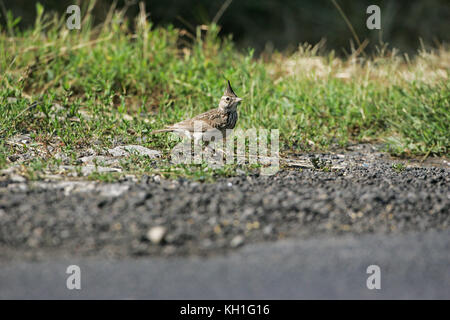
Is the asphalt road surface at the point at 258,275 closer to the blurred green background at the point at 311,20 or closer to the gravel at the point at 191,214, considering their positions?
the gravel at the point at 191,214

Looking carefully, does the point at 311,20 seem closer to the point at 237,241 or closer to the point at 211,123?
the point at 211,123

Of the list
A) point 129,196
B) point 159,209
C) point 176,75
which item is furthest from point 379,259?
point 176,75

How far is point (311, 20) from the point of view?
12078mm

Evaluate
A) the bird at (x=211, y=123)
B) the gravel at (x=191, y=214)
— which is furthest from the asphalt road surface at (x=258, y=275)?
the bird at (x=211, y=123)

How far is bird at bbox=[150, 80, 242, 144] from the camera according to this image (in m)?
5.55

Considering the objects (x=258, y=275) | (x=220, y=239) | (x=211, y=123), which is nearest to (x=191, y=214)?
(x=220, y=239)

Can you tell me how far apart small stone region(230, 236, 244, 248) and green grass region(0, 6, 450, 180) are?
6.51 feet

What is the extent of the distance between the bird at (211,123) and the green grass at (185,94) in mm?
201

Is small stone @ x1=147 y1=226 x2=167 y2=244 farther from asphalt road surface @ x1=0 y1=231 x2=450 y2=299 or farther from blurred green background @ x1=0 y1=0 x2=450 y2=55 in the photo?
blurred green background @ x1=0 y1=0 x2=450 y2=55

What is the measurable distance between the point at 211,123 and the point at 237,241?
7.25 ft

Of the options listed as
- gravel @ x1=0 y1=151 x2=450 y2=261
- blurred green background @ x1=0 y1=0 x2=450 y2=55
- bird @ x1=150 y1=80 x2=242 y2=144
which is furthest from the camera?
blurred green background @ x1=0 y1=0 x2=450 y2=55

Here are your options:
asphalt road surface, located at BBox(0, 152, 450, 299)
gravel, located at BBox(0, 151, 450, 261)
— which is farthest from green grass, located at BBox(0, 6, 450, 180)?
asphalt road surface, located at BBox(0, 152, 450, 299)

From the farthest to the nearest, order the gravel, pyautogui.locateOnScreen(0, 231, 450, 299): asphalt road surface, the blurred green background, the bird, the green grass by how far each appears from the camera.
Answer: the blurred green background < the green grass < the bird < the gravel < pyautogui.locateOnScreen(0, 231, 450, 299): asphalt road surface

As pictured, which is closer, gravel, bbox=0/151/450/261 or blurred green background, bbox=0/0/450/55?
gravel, bbox=0/151/450/261
